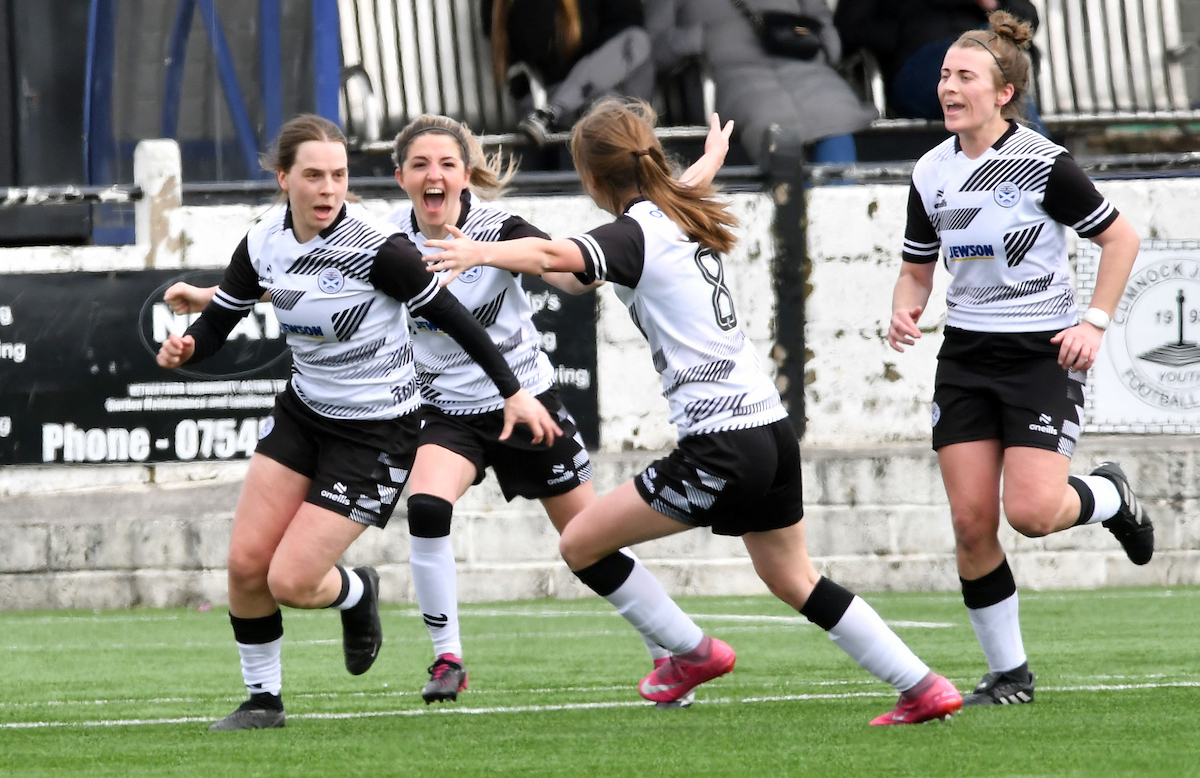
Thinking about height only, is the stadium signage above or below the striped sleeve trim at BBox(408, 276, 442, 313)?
below

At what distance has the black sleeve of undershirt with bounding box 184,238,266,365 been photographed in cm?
565

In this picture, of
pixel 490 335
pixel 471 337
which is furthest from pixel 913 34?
pixel 471 337

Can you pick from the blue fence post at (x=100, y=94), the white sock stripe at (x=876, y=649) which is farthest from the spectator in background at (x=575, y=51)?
the white sock stripe at (x=876, y=649)

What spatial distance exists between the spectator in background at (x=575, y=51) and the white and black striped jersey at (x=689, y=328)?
8480 millimetres

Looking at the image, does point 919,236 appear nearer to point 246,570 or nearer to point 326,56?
point 246,570

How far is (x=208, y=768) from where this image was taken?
457 cm

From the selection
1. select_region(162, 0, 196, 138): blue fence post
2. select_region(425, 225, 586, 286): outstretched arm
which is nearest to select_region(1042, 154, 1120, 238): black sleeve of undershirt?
select_region(425, 225, 586, 286): outstretched arm

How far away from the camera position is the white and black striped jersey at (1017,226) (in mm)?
5488

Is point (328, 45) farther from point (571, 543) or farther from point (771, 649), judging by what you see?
point (571, 543)

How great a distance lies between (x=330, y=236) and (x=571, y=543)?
1226 mm

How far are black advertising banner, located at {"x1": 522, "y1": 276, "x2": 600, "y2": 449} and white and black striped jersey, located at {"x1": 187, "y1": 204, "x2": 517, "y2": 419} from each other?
5.32 m

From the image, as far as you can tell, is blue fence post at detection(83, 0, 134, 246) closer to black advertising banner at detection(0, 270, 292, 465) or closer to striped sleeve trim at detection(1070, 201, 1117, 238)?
black advertising banner at detection(0, 270, 292, 465)

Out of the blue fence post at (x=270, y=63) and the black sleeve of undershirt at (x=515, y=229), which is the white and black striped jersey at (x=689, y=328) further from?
the blue fence post at (x=270, y=63)

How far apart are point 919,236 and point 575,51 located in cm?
833
